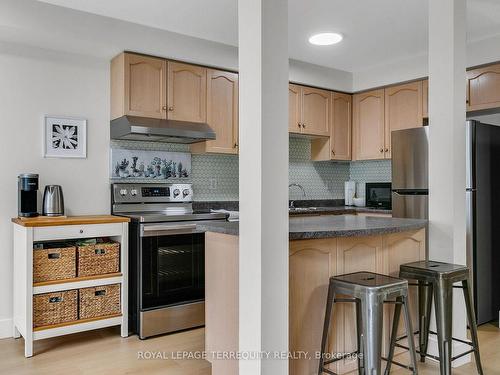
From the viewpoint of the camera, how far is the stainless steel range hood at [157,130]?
3502 mm

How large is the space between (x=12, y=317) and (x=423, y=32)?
4.16 m

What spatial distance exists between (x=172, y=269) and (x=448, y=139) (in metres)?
2.21

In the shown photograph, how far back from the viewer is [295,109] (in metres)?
4.74

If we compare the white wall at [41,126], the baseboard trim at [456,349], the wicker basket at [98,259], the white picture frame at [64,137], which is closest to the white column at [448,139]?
the baseboard trim at [456,349]

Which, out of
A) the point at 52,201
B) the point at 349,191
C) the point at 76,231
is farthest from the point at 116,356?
the point at 349,191

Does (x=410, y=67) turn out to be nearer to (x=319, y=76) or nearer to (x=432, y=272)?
(x=319, y=76)

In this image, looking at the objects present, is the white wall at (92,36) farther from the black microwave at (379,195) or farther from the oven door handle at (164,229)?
the black microwave at (379,195)

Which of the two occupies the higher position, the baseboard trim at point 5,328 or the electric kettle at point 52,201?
the electric kettle at point 52,201

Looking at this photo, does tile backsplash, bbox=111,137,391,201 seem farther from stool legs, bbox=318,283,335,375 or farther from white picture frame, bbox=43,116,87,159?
stool legs, bbox=318,283,335,375

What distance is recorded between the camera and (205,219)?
11.9 ft

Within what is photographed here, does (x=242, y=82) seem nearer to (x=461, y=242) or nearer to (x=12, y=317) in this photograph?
(x=461, y=242)

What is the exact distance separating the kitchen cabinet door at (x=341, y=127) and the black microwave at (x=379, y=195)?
0.45 m

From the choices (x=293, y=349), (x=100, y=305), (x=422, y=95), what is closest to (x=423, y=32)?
(x=422, y=95)

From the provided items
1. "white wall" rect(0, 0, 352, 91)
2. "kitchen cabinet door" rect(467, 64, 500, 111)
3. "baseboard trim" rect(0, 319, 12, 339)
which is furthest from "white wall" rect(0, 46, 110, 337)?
"kitchen cabinet door" rect(467, 64, 500, 111)
